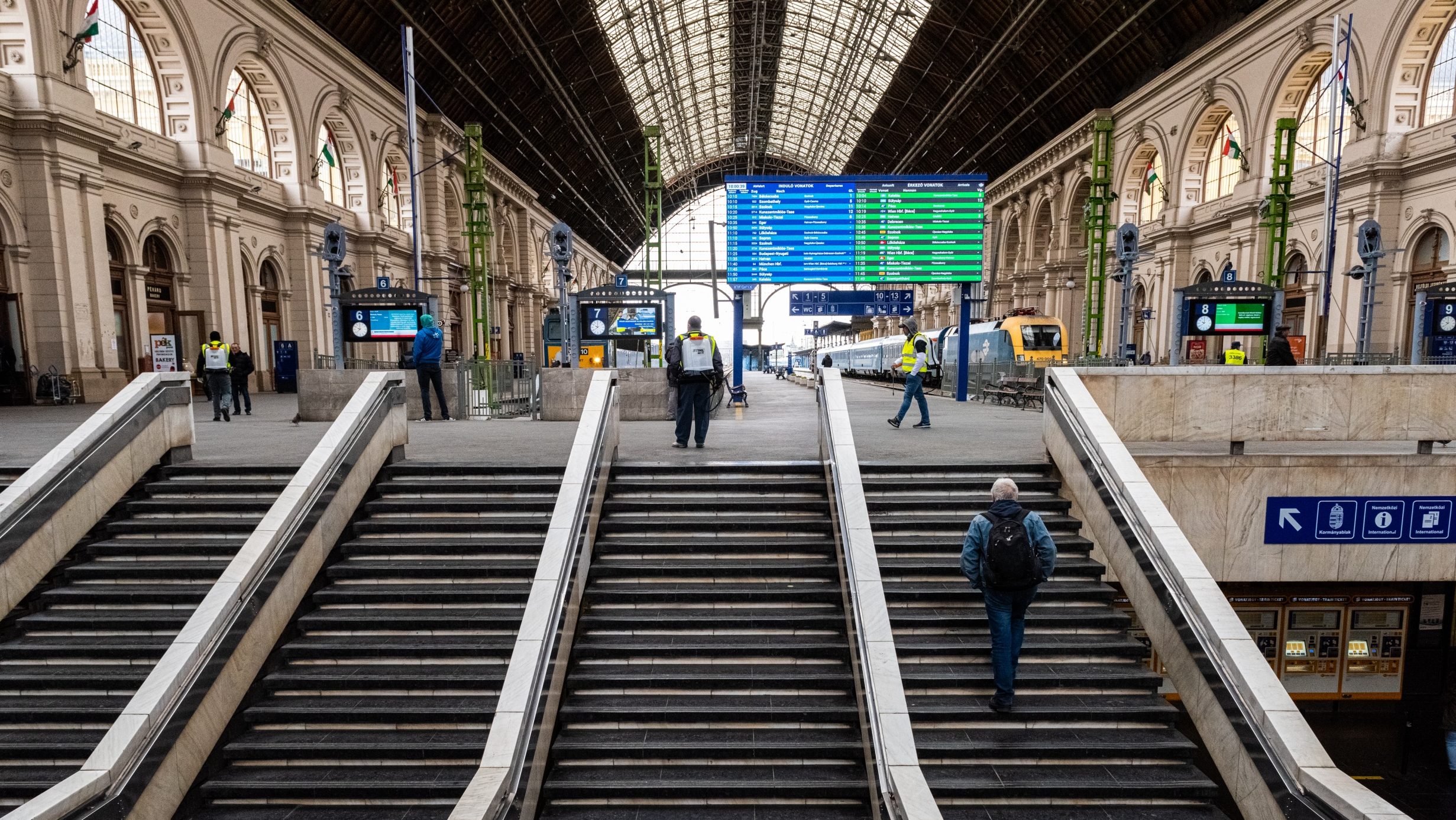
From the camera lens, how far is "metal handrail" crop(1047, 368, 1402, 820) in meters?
Result: 4.30

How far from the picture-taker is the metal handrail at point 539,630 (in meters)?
4.14

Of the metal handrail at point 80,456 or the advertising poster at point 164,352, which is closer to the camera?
the metal handrail at point 80,456

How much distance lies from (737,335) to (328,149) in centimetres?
1900

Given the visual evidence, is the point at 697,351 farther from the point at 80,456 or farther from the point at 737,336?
the point at 737,336

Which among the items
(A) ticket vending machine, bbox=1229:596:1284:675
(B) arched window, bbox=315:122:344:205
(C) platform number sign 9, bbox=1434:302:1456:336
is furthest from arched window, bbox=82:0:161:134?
(C) platform number sign 9, bbox=1434:302:1456:336

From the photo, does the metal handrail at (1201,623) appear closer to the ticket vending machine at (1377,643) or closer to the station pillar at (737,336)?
the ticket vending machine at (1377,643)

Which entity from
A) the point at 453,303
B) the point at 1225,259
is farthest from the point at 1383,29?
the point at 453,303

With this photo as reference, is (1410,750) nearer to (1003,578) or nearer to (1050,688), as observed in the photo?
(1050,688)

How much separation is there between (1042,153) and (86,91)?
4028 cm

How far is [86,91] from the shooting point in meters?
16.8

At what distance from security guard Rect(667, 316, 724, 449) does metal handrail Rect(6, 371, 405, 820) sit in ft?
11.3

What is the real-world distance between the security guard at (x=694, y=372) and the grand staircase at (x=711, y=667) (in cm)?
165

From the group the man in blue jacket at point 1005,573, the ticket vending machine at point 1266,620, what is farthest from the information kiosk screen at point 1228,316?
the man in blue jacket at point 1005,573

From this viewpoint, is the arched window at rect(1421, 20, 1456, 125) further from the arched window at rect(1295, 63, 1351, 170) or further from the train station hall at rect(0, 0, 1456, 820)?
the train station hall at rect(0, 0, 1456, 820)
